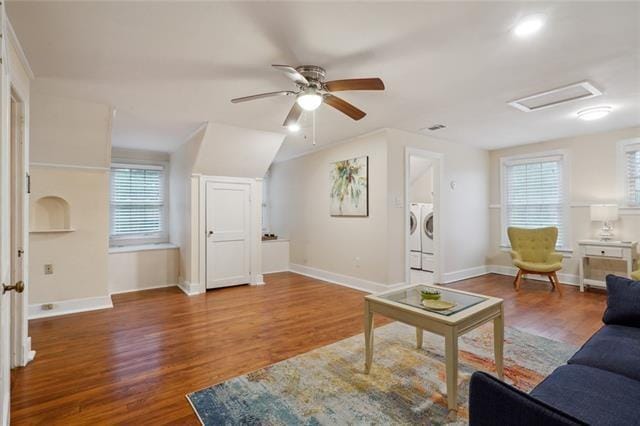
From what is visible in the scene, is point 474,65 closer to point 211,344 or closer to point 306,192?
point 211,344

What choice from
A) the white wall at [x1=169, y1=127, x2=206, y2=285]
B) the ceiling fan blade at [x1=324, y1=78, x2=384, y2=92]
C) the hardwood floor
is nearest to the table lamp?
the hardwood floor

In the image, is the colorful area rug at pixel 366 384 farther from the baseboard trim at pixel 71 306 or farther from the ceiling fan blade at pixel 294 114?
the baseboard trim at pixel 71 306

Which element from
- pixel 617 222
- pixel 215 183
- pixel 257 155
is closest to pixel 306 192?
pixel 257 155

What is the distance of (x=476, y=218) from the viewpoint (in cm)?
584

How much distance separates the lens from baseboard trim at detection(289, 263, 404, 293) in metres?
4.59

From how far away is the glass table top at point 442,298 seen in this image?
2115 mm

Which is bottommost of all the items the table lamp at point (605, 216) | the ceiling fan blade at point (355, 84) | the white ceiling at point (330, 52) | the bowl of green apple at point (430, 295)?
the bowl of green apple at point (430, 295)

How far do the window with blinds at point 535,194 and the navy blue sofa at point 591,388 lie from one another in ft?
12.2

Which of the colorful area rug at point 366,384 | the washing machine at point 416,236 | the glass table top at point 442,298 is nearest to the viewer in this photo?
the colorful area rug at point 366,384

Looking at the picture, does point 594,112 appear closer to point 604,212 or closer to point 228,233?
point 604,212

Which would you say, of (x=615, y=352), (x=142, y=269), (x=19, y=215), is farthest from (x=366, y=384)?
(x=142, y=269)

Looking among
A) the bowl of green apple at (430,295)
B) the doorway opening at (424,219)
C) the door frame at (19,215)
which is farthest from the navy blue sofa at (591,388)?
the door frame at (19,215)

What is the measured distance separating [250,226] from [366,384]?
3646mm

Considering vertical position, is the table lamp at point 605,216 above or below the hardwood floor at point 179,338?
above
